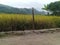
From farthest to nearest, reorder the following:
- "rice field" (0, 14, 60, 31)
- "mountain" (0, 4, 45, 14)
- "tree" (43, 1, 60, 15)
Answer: "tree" (43, 1, 60, 15), "mountain" (0, 4, 45, 14), "rice field" (0, 14, 60, 31)

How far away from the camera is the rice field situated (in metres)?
8.48

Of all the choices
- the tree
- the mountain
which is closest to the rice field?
the mountain

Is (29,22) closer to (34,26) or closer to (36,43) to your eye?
(34,26)

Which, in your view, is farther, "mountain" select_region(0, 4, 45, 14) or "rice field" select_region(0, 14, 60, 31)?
"mountain" select_region(0, 4, 45, 14)

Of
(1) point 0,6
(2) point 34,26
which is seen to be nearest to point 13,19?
(2) point 34,26

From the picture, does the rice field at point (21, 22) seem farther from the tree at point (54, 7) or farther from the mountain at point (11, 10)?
the tree at point (54, 7)

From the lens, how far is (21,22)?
29.4 feet

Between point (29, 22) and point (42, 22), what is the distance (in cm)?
83

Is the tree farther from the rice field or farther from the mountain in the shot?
the rice field

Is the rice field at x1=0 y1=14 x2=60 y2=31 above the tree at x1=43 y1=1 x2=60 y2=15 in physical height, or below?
below

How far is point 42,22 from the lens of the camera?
9.62 metres

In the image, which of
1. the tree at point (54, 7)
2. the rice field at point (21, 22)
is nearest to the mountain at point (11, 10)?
the rice field at point (21, 22)

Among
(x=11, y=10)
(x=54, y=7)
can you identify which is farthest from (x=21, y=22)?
(x=54, y=7)

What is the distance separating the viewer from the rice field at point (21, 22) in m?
8.48
